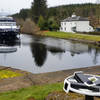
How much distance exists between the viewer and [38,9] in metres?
75.9

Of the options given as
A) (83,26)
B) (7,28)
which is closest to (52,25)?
(83,26)

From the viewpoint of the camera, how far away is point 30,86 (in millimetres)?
8531

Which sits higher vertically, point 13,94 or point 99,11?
point 99,11

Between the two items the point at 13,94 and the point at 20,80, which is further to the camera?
the point at 20,80

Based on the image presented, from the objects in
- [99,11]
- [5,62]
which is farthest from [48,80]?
[99,11]

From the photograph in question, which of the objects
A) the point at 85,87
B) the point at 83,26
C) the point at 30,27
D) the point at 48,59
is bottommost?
the point at 48,59

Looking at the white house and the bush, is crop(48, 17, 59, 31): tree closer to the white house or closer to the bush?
the white house

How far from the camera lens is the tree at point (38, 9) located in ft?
249

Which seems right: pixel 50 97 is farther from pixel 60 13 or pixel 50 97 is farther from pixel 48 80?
pixel 60 13

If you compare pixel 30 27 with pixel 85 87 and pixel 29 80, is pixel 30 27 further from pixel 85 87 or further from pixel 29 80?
pixel 85 87

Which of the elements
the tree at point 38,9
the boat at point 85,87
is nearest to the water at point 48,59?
the boat at point 85,87

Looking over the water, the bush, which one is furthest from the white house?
the water

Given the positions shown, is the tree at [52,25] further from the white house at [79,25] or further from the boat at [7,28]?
the boat at [7,28]

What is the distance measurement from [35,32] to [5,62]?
150 feet
